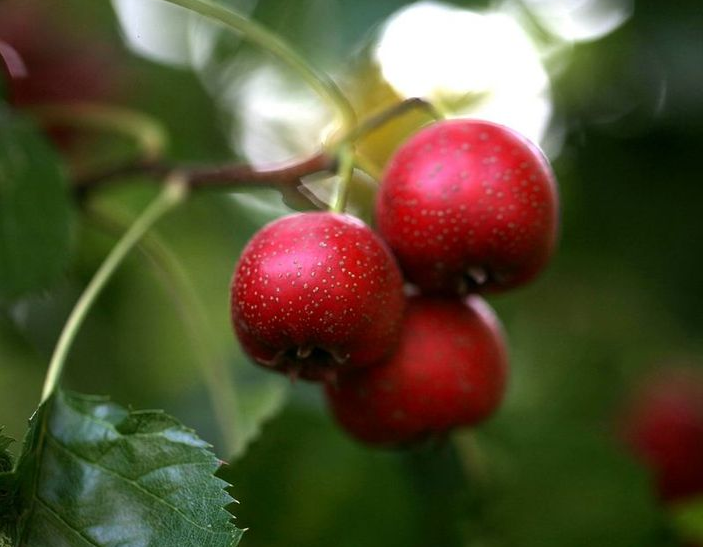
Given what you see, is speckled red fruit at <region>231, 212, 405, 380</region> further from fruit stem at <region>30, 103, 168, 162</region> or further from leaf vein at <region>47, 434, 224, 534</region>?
fruit stem at <region>30, 103, 168, 162</region>

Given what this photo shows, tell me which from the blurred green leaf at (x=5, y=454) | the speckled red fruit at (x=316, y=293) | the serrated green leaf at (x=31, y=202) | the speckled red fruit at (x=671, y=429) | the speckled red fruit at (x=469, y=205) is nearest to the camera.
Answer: the blurred green leaf at (x=5, y=454)

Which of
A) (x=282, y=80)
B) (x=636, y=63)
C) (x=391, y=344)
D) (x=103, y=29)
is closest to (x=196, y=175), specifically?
(x=391, y=344)

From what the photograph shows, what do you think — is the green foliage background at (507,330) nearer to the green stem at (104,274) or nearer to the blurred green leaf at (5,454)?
the green stem at (104,274)

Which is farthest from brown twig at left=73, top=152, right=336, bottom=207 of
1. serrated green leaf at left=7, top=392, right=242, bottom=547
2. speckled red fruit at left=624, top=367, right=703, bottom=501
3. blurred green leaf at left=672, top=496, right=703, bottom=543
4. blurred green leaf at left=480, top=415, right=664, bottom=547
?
speckled red fruit at left=624, top=367, right=703, bottom=501

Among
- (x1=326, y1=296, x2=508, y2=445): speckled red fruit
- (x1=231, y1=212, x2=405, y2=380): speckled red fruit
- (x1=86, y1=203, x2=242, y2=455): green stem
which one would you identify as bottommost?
(x1=86, y1=203, x2=242, y2=455): green stem

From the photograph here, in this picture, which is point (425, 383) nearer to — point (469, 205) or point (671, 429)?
point (469, 205)

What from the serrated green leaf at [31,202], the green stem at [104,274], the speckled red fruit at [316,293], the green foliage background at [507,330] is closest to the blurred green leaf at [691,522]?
the green foliage background at [507,330]

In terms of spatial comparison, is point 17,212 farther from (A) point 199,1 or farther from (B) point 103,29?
(B) point 103,29
